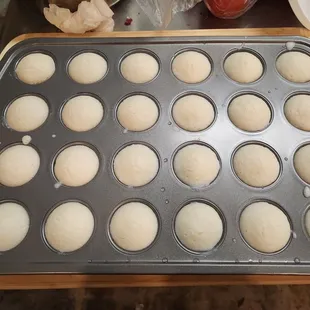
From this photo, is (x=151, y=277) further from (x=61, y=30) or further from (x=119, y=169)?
(x=61, y=30)

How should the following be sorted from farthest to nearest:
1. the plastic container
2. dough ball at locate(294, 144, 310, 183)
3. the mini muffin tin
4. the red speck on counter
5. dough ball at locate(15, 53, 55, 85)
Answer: the red speck on counter
the plastic container
dough ball at locate(15, 53, 55, 85)
dough ball at locate(294, 144, 310, 183)
the mini muffin tin

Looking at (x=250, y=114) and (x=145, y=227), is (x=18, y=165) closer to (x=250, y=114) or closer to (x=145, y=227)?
(x=145, y=227)

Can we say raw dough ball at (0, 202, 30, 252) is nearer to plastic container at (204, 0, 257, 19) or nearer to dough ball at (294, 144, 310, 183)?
dough ball at (294, 144, 310, 183)

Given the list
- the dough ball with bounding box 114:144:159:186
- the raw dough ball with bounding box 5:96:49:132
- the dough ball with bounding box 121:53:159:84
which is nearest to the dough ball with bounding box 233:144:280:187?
the dough ball with bounding box 114:144:159:186

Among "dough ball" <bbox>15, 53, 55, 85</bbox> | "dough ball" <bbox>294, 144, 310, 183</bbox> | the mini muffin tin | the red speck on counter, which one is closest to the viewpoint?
the mini muffin tin

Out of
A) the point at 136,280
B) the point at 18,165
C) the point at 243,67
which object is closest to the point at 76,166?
the point at 18,165

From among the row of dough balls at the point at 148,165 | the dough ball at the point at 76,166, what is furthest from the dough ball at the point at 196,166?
the dough ball at the point at 76,166

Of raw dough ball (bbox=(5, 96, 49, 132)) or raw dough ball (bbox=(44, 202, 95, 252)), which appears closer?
raw dough ball (bbox=(44, 202, 95, 252))

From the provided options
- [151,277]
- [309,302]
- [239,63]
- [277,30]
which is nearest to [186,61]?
[239,63]
